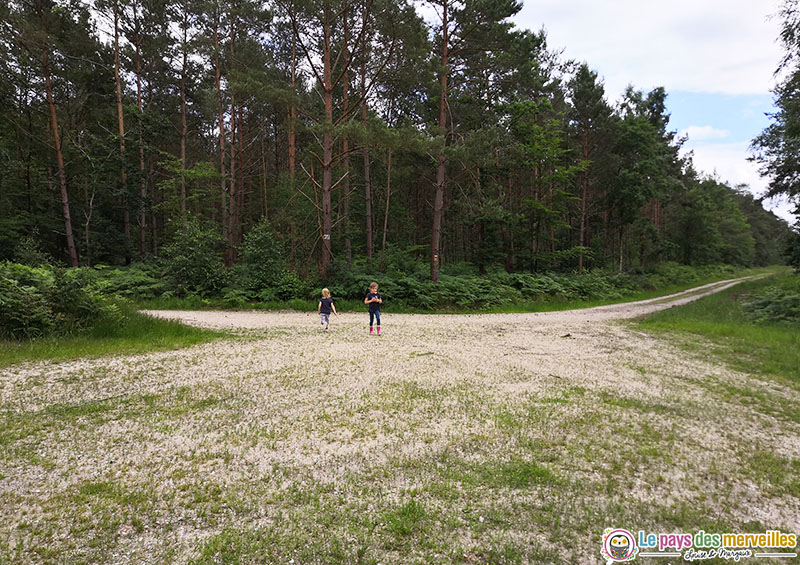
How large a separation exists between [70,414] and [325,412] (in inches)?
109

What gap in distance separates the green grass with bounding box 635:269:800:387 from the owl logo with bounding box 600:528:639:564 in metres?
5.98

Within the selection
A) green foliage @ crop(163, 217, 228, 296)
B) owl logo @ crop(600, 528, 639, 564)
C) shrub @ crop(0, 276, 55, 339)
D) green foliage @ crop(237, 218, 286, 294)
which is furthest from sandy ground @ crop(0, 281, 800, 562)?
green foliage @ crop(163, 217, 228, 296)

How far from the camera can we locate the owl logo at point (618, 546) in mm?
2227

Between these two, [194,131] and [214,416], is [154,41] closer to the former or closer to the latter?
[194,131]

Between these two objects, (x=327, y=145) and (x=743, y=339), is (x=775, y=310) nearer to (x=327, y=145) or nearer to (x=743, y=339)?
(x=743, y=339)

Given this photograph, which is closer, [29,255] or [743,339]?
[743,339]

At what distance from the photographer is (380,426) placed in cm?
393

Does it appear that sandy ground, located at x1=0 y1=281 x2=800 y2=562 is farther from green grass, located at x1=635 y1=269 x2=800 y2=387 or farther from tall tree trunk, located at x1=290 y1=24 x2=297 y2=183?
tall tree trunk, located at x1=290 y1=24 x2=297 y2=183

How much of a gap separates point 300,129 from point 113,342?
37.1 ft

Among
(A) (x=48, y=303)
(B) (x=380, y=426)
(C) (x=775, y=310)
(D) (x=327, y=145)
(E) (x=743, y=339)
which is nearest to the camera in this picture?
(B) (x=380, y=426)

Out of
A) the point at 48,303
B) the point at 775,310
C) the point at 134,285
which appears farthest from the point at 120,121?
the point at 775,310

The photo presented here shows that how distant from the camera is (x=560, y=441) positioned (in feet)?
11.9

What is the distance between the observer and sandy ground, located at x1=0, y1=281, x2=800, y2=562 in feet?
8.80

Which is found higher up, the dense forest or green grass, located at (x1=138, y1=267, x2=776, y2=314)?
the dense forest
